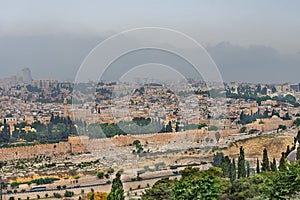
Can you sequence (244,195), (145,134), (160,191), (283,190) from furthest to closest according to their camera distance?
(145,134), (160,191), (244,195), (283,190)

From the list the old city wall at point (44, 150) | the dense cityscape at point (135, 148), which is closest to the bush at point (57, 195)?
the dense cityscape at point (135, 148)

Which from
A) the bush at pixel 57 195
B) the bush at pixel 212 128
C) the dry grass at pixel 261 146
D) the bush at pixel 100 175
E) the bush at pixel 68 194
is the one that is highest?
the bush at pixel 212 128

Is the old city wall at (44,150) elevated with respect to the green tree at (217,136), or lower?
lower

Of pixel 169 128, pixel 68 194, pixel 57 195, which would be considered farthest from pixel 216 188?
pixel 169 128

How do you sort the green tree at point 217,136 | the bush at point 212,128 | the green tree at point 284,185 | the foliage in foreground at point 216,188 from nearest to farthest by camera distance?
the green tree at point 284,185 < the foliage in foreground at point 216,188 < the bush at point 212,128 < the green tree at point 217,136

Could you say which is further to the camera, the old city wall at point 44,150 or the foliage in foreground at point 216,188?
the old city wall at point 44,150

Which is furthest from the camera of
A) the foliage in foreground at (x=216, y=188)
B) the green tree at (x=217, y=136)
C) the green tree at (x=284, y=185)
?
the green tree at (x=217, y=136)

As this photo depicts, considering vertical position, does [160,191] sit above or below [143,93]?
below

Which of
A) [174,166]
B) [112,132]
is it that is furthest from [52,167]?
[174,166]

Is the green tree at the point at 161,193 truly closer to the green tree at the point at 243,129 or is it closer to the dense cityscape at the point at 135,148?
the dense cityscape at the point at 135,148

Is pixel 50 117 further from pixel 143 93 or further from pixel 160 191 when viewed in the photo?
pixel 160 191

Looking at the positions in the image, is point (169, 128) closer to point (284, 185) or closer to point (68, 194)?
point (68, 194)
